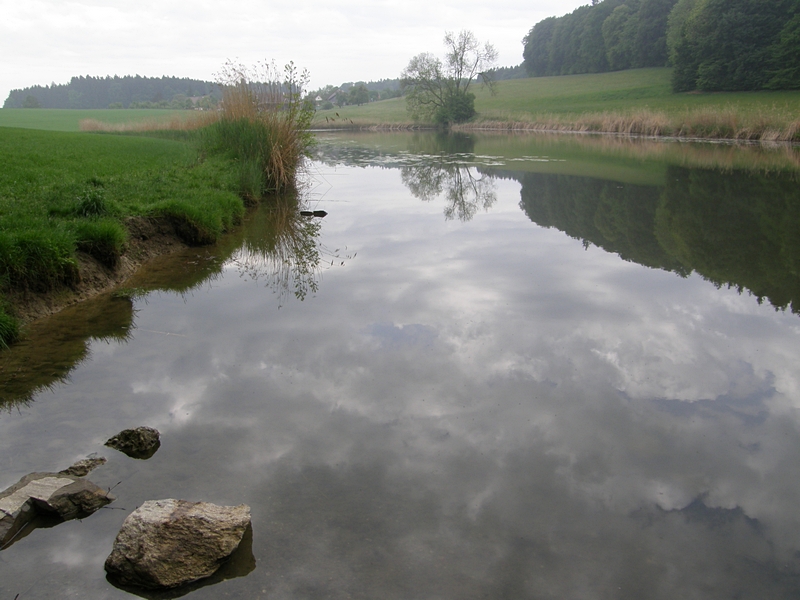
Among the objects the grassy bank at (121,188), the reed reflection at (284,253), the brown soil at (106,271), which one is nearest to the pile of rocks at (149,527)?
the grassy bank at (121,188)

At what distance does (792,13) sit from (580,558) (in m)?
53.7

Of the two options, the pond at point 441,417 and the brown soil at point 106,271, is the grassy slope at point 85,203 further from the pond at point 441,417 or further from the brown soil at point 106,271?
the pond at point 441,417

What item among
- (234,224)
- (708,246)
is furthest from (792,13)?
(234,224)

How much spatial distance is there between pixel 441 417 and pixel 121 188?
6.98 meters

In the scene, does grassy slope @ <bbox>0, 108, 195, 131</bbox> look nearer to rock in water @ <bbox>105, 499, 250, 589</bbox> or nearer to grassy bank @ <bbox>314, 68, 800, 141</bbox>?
grassy bank @ <bbox>314, 68, 800, 141</bbox>

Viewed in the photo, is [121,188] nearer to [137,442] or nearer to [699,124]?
[137,442]

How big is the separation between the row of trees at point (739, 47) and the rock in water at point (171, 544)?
4946 centimetres

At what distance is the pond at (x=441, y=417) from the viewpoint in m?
2.52

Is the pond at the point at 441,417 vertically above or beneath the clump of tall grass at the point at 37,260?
beneath

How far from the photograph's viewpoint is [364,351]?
15.3ft

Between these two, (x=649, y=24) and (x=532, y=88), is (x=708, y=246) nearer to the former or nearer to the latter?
(x=532, y=88)

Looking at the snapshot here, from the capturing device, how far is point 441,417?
12.1 feet

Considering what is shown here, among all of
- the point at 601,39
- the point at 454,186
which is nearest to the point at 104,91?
the point at 601,39

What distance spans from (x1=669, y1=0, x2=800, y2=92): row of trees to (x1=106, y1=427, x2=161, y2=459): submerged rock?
4911 cm
